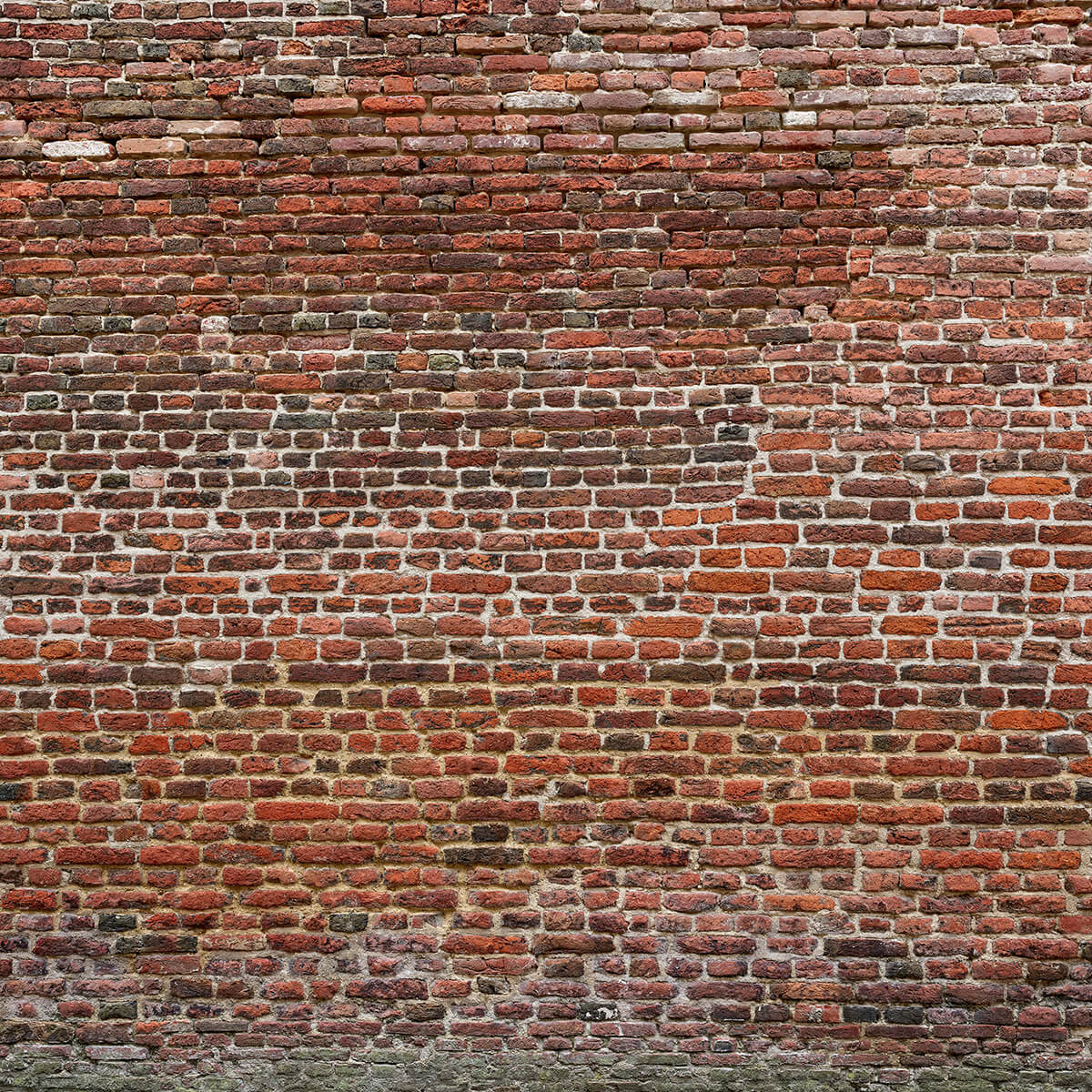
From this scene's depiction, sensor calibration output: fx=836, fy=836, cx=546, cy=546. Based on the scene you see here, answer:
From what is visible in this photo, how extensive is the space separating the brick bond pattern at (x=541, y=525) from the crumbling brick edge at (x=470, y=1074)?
56 mm

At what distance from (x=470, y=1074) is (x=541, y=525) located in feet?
7.09

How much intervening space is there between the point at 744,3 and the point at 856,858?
3.50 metres

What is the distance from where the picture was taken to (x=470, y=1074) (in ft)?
10.7

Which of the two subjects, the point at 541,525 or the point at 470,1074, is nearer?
the point at 470,1074

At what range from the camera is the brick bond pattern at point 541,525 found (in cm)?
330

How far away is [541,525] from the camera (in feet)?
11.2

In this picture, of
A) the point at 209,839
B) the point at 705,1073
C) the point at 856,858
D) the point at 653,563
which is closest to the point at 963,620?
the point at 856,858

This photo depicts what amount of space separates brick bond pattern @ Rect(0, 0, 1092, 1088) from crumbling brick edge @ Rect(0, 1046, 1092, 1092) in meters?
0.06

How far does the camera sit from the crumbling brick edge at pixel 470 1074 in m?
3.22

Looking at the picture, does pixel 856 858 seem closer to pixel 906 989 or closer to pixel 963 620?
pixel 906 989

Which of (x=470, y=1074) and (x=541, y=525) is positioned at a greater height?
(x=541, y=525)

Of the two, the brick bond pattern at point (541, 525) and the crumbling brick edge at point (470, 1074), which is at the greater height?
the brick bond pattern at point (541, 525)

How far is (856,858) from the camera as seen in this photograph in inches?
130

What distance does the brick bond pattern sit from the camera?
3303 mm
